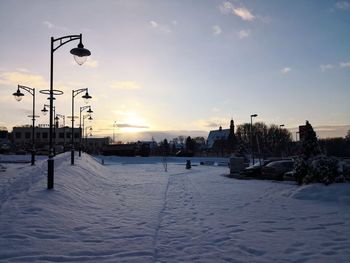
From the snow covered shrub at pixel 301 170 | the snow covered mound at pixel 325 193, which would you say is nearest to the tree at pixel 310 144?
the snow covered shrub at pixel 301 170

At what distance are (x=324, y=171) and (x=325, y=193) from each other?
1.66 m

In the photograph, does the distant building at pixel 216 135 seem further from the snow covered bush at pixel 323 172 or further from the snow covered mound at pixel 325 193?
the snow covered mound at pixel 325 193

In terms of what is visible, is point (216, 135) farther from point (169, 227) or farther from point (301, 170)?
point (169, 227)

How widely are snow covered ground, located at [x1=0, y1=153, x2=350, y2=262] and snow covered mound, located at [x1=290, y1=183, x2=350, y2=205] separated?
4 cm

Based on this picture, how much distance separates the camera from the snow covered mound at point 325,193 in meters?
13.7

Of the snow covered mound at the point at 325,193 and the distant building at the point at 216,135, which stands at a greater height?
the distant building at the point at 216,135

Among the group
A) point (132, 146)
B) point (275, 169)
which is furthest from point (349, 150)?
point (275, 169)

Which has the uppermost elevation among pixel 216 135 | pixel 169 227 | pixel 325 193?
pixel 216 135

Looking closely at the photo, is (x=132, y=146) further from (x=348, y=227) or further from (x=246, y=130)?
(x=348, y=227)

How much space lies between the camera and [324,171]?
1591 cm

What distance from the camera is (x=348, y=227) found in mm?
8945

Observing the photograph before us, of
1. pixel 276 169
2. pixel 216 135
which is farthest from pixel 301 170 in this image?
pixel 216 135

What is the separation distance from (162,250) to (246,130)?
118259mm

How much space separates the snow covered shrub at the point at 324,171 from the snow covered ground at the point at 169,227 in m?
1.08
